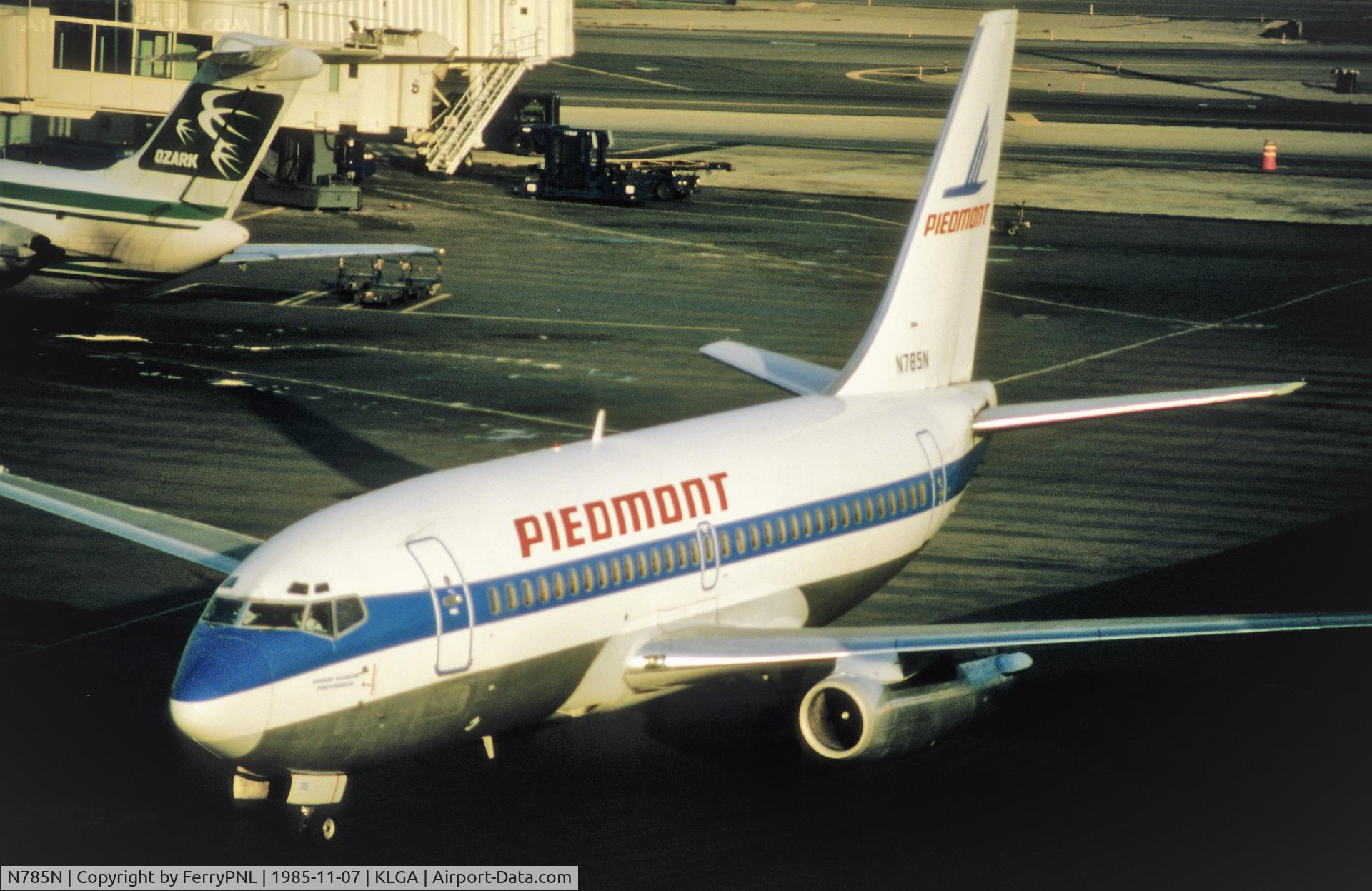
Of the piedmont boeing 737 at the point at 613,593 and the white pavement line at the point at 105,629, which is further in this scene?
the white pavement line at the point at 105,629

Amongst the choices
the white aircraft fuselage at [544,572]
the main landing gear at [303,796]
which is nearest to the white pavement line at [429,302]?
the white aircraft fuselage at [544,572]

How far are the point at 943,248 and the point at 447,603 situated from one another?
1346 cm

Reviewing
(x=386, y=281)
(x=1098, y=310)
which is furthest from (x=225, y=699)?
(x=1098, y=310)

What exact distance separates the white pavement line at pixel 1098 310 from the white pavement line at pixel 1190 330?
72cm

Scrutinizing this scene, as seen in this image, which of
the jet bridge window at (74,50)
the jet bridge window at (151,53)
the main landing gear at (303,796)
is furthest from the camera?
the jet bridge window at (151,53)

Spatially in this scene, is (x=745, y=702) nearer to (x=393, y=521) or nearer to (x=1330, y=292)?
(x=393, y=521)

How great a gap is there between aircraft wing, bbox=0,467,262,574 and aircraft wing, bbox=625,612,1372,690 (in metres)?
6.15

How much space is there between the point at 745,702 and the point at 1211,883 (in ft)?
26.4

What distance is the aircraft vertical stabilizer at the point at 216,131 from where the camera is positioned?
50031 millimetres

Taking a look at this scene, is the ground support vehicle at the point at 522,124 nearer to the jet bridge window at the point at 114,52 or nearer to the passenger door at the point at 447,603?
the jet bridge window at the point at 114,52

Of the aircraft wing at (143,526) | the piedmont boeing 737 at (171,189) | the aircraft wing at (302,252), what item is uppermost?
the piedmont boeing 737 at (171,189)

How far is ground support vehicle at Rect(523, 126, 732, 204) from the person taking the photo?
79.8 metres

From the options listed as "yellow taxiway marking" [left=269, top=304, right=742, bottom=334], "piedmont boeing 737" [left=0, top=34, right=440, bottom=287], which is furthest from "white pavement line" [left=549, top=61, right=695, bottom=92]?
"piedmont boeing 737" [left=0, top=34, right=440, bottom=287]

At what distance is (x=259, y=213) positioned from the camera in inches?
2881
